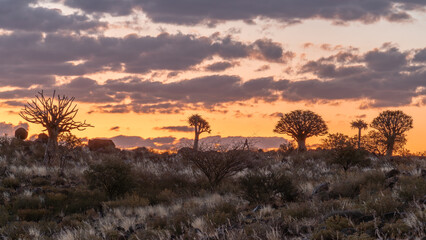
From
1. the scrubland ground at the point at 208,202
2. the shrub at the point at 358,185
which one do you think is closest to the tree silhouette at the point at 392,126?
the scrubland ground at the point at 208,202

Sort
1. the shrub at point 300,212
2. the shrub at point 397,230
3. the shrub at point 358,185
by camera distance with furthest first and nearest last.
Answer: the shrub at point 358,185
the shrub at point 300,212
the shrub at point 397,230

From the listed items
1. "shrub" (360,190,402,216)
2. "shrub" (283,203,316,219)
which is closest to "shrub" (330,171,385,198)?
"shrub" (360,190,402,216)

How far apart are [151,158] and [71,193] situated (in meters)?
14.4

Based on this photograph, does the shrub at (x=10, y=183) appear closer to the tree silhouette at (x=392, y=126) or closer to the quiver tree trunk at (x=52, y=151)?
the quiver tree trunk at (x=52, y=151)

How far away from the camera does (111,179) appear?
2081 centimetres

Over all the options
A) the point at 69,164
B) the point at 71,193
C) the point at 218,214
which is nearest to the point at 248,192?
the point at 218,214

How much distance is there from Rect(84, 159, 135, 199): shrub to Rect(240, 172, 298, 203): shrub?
641 centimetres

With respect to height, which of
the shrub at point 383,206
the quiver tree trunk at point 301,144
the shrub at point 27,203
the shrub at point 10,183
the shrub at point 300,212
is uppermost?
the quiver tree trunk at point 301,144

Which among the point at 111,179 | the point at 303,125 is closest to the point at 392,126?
the point at 303,125

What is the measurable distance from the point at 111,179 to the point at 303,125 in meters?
27.3

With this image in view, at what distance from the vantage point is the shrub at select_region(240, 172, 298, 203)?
16531mm

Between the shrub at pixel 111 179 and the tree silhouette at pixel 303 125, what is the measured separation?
2597 centimetres

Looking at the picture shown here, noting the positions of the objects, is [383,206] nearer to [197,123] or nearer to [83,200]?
[83,200]

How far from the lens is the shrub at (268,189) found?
16.5 m
